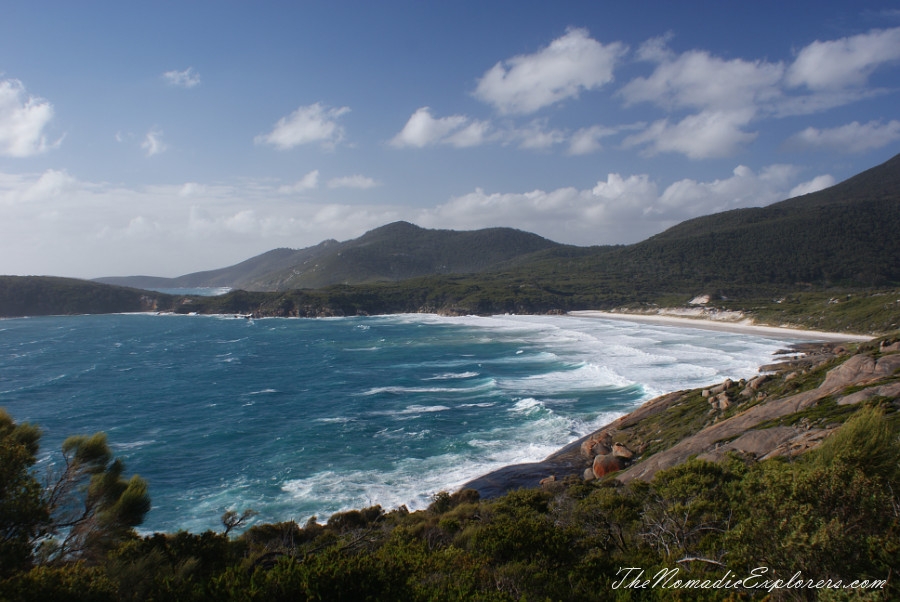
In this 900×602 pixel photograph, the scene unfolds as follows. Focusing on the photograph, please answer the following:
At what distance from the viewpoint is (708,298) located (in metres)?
103

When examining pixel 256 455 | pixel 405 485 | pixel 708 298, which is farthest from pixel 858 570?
pixel 708 298

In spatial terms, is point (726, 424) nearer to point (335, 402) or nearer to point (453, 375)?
point (335, 402)

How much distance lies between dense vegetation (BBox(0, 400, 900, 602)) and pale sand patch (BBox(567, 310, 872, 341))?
6353cm

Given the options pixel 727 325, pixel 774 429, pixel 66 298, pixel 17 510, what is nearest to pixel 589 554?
pixel 17 510

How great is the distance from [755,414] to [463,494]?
1303cm

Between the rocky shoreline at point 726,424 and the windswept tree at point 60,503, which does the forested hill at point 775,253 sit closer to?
the rocky shoreline at point 726,424

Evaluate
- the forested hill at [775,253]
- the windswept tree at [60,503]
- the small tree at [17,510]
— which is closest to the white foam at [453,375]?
the windswept tree at [60,503]

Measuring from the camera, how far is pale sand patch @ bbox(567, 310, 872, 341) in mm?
64169

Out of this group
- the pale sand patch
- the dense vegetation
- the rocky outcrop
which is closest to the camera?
the dense vegetation

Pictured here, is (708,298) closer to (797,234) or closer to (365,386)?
(797,234)

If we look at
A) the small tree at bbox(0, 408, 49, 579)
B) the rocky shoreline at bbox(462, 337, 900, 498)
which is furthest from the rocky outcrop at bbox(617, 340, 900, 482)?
the small tree at bbox(0, 408, 49, 579)

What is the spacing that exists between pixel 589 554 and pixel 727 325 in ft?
268

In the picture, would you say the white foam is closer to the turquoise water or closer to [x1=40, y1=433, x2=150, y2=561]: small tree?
the turquoise water

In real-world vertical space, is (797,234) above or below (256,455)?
above
